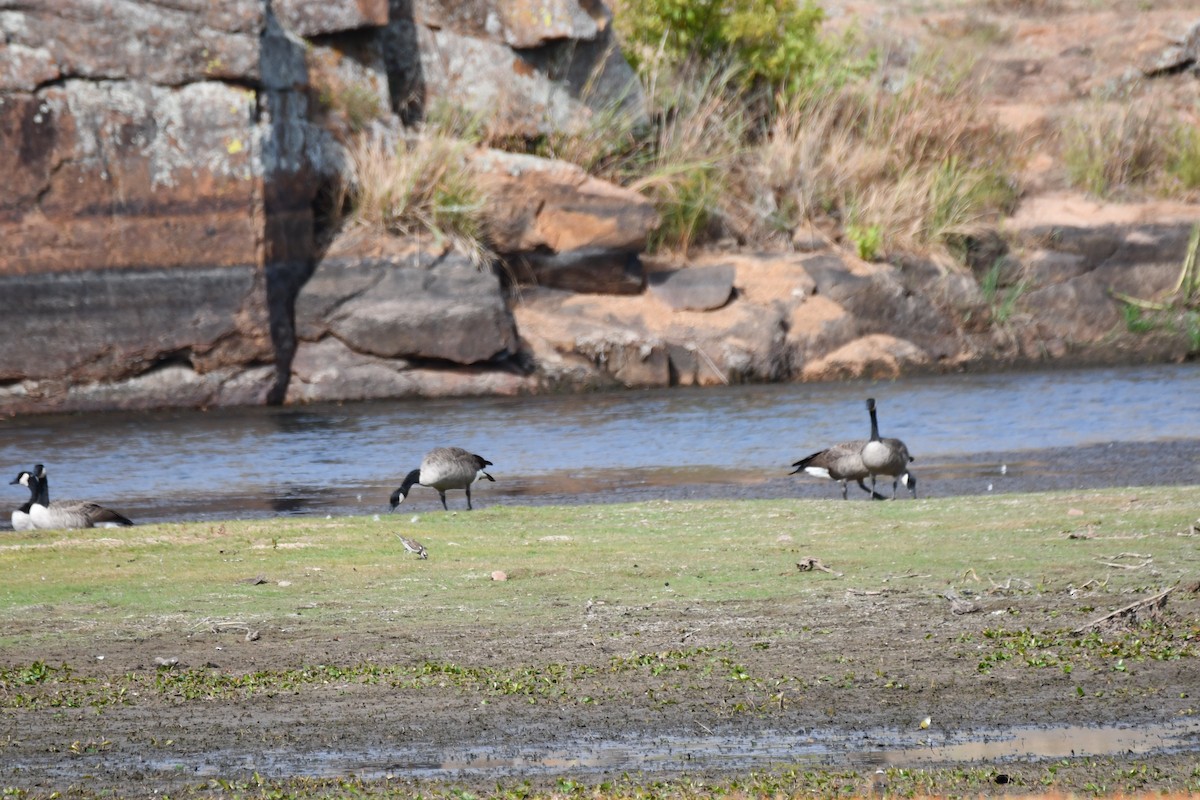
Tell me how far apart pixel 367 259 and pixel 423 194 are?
4.41ft

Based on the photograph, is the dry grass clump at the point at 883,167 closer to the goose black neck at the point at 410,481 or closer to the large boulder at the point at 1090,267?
the large boulder at the point at 1090,267

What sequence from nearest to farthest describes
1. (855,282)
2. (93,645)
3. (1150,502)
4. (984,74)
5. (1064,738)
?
(1064,738)
(93,645)
(1150,502)
(855,282)
(984,74)

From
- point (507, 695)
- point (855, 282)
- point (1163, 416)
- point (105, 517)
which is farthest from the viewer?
point (855, 282)

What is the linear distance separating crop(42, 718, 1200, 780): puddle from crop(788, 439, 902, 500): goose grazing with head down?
6.50 meters

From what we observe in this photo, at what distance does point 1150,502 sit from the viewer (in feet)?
33.5

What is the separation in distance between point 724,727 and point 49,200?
15.0 meters

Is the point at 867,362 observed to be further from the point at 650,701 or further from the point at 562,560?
the point at 650,701

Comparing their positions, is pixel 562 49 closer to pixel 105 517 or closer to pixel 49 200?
pixel 49 200

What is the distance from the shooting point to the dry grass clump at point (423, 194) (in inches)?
805

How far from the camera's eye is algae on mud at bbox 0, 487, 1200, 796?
5375mm

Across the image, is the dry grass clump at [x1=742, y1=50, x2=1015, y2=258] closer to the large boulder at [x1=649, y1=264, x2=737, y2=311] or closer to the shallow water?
the large boulder at [x1=649, y1=264, x2=737, y2=311]

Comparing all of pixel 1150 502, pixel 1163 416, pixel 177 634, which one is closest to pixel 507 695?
pixel 177 634

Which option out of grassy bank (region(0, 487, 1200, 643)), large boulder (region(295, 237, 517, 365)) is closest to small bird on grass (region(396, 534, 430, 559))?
grassy bank (region(0, 487, 1200, 643))

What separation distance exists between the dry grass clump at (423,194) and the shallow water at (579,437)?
2443mm
